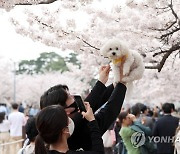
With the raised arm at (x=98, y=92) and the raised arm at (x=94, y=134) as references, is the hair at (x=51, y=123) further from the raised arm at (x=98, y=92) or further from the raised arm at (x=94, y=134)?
the raised arm at (x=98, y=92)

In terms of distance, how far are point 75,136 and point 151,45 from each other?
526cm

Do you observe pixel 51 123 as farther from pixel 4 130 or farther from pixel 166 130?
pixel 4 130

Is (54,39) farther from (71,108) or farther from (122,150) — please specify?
(71,108)

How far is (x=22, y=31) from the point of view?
8.09 metres

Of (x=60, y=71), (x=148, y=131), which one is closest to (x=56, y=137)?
(x=148, y=131)

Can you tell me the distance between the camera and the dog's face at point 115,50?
4.02 meters

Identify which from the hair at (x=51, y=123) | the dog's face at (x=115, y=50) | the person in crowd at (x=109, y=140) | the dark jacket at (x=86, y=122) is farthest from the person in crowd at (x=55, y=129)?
the person in crowd at (x=109, y=140)

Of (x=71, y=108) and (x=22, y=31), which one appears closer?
→ (x=71, y=108)

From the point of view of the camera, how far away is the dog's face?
13.2 ft

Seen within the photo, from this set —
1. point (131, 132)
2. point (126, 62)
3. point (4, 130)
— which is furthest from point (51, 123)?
point (4, 130)

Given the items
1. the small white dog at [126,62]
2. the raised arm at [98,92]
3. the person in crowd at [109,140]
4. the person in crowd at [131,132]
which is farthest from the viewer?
the person in crowd at [109,140]

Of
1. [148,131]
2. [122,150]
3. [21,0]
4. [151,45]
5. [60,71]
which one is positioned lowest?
→ [60,71]

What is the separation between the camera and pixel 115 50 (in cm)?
410

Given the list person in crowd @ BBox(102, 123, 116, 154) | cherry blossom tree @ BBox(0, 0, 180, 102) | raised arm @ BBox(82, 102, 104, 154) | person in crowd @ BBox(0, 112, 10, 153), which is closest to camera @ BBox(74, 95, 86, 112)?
raised arm @ BBox(82, 102, 104, 154)
